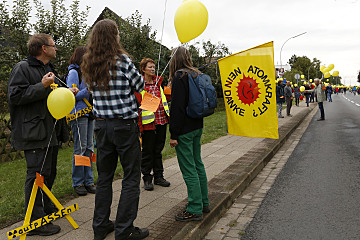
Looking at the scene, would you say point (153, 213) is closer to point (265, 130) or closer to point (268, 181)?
point (265, 130)

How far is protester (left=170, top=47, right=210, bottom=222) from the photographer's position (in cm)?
342

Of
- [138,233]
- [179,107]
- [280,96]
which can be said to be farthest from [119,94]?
[280,96]

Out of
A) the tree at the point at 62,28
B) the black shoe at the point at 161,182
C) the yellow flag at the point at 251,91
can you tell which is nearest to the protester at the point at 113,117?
the yellow flag at the point at 251,91

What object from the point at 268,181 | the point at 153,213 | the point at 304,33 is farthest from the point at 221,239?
the point at 304,33

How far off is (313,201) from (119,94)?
10.4 ft

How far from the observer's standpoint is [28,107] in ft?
10.3

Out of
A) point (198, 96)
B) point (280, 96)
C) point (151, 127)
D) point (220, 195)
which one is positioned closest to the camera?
point (198, 96)

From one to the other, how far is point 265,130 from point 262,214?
108 centimetres

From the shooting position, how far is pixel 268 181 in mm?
5629

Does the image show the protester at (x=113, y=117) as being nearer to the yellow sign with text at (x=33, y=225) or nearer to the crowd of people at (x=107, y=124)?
the crowd of people at (x=107, y=124)

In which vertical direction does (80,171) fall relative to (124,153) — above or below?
below

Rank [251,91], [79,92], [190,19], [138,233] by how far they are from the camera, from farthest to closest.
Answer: [251,91] → [79,92] → [190,19] → [138,233]

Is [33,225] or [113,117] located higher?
[113,117]

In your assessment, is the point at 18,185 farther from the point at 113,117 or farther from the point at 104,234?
the point at 113,117
